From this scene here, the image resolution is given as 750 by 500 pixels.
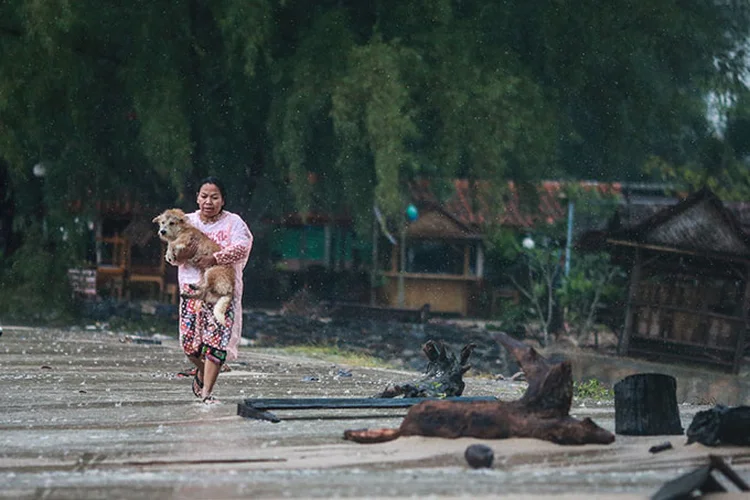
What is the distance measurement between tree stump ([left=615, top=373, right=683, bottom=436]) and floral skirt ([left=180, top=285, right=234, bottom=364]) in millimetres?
3281

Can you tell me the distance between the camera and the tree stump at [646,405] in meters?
9.20

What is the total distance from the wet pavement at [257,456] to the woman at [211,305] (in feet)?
1.30

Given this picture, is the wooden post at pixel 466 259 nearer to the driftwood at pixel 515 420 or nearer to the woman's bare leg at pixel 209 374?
the woman's bare leg at pixel 209 374

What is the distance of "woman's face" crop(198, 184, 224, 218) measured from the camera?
11.0 meters

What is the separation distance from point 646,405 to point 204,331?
362 cm

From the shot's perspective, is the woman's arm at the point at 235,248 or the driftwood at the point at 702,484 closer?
the driftwood at the point at 702,484

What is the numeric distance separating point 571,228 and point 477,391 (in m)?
18.8

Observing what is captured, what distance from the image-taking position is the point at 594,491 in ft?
22.6

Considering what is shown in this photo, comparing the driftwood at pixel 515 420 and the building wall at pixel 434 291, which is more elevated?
the building wall at pixel 434 291

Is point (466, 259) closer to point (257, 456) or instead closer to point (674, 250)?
point (674, 250)

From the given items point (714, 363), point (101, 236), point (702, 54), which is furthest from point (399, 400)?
→ point (101, 236)

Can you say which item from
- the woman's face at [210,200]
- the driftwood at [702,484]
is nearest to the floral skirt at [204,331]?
the woman's face at [210,200]

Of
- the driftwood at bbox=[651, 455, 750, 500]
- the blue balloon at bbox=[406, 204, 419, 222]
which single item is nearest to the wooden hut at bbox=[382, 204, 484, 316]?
the blue balloon at bbox=[406, 204, 419, 222]

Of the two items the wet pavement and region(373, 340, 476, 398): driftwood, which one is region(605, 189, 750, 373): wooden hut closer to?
the wet pavement
